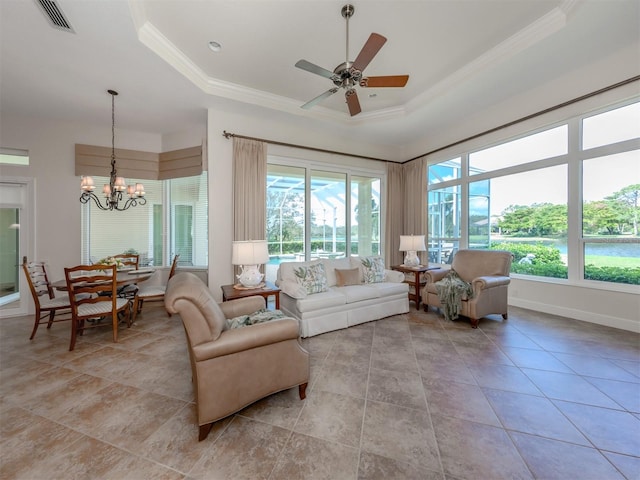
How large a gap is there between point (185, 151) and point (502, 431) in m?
5.52

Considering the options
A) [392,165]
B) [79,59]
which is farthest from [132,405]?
[392,165]

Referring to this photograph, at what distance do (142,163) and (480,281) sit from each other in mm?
5954

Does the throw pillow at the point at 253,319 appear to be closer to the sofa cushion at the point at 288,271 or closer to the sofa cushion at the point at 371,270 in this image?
the sofa cushion at the point at 288,271

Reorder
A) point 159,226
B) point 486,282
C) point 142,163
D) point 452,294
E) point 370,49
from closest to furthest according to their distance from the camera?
1. point 370,49
2. point 486,282
3. point 452,294
4. point 142,163
5. point 159,226

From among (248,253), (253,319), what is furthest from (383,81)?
(253,319)

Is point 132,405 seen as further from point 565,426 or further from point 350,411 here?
point 565,426

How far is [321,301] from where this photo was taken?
A: 10.2 ft

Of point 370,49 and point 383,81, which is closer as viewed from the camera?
point 370,49

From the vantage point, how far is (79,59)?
2791 millimetres

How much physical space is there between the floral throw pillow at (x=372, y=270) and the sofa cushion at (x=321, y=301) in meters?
0.76

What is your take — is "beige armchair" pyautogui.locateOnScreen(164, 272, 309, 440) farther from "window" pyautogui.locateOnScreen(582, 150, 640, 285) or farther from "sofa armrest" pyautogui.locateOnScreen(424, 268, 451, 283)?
"window" pyautogui.locateOnScreen(582, 150, 640, 285)

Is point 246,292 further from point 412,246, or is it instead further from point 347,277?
point 412,246

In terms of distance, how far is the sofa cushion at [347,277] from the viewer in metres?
3.73

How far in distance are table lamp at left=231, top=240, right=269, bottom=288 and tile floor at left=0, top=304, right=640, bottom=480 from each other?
0.99m
